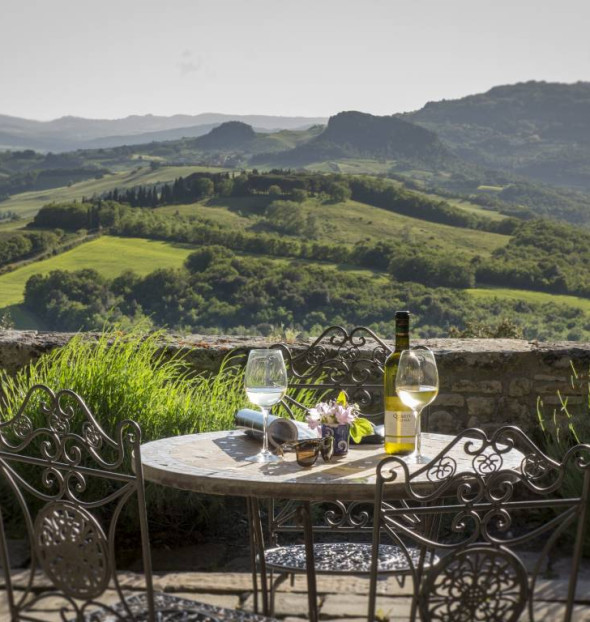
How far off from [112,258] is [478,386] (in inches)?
1644

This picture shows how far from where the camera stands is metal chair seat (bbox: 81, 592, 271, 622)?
2.32 metres

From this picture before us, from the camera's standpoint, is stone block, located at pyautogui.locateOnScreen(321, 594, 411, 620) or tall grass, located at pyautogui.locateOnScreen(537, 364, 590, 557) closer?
stone block, located at pyautogui.locateOnScreen(321, 594, 411, 620)

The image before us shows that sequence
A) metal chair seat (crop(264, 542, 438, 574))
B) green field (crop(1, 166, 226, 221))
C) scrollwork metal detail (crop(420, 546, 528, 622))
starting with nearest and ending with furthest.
A: scrollwork metal detail (crop(420, 546, 528, 622))
metal chair seat (crop(264, 542, 438, 574))
green field (crop(1, 166, 226, 221))

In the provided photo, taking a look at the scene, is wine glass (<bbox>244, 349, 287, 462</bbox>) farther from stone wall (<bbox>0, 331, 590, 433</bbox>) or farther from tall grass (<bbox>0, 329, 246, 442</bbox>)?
stone wall (<bbox>0, 331, 590, 433</bbox>)

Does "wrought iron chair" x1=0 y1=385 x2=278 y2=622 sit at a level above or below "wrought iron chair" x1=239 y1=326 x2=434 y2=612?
above

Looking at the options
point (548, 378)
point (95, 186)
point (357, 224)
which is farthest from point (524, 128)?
point (548, 378)

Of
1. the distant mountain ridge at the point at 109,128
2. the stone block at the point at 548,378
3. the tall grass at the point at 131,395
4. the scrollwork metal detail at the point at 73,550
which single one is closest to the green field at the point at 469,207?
the distant mountain ridge at the point at 109,128

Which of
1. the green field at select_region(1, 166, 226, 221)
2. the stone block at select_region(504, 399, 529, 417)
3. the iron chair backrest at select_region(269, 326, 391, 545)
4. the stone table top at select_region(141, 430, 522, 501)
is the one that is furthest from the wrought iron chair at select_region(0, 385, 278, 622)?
the green field at select_region(1, 166, 226, 221)

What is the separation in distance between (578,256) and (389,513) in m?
47.6

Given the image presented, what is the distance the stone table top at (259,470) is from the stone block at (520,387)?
2228 millimetres

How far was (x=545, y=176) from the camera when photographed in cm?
7294

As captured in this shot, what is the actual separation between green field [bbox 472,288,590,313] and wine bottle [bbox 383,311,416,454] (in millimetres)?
38414

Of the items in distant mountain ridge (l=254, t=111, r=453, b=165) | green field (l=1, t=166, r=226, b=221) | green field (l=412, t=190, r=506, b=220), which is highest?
distant mountain ridge (l=254, t=111, r=453, b=165)

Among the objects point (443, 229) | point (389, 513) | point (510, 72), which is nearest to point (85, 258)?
point (443, 229)
